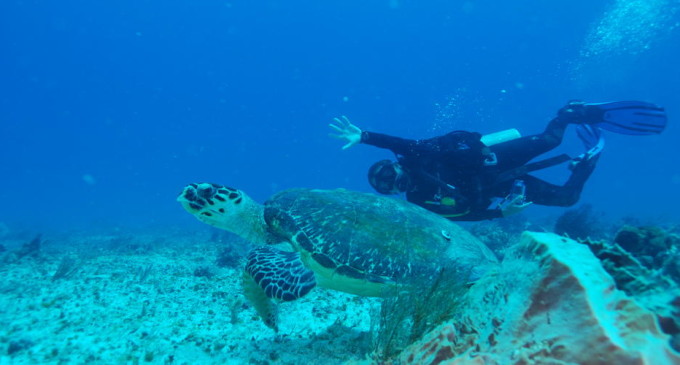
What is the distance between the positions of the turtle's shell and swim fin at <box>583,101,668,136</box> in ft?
27.1

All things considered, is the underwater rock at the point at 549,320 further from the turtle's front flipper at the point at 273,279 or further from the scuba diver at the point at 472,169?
the scuba diver at the point at 472,169

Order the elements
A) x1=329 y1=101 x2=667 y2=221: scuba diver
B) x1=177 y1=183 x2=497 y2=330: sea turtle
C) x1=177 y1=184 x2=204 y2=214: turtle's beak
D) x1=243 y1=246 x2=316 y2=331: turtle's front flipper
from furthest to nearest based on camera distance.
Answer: x1=329 y1=101 x2=667 y2=221: scuba diver, x1=177 y1=184 x2=204 y2=214: turtle's beak, x1=177 y1=183 x2=497 y2=330: sea turtle, x1=243 y1=246 x2=316 y2=331: turtle's front flipper

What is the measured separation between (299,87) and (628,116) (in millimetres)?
140970

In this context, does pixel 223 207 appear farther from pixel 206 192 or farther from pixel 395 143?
pixel 395 143

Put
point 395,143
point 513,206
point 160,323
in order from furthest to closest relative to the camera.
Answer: point 513,206 < point 395,143 < point 160,323

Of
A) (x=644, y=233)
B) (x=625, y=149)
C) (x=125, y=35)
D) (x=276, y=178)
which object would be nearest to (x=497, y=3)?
(x=625, y=149)

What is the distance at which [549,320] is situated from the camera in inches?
69.7

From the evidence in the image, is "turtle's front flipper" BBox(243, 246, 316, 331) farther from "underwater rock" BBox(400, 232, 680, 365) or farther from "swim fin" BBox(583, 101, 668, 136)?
"swim fin" BBox(583, 101, 668, 136)

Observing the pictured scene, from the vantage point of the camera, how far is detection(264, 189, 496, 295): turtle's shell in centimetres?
421

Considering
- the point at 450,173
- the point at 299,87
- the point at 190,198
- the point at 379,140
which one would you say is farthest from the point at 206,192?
the point at 299,87

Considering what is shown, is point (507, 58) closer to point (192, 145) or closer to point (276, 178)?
point (276, 178)

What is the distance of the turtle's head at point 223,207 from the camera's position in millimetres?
5035

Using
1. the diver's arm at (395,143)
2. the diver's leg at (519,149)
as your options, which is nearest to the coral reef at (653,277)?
the diver's arm at (395,143)

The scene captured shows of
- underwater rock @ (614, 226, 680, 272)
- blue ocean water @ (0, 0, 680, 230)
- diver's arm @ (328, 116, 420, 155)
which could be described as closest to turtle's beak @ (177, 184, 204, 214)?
diver's arm @ (328, 116, 420, 155)
